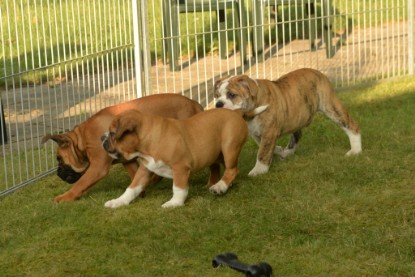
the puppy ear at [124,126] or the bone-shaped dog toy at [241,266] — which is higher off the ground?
the puppy ear at [124,126]

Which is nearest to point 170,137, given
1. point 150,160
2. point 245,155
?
point 150,160

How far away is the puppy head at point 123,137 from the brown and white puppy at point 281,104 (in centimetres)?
101

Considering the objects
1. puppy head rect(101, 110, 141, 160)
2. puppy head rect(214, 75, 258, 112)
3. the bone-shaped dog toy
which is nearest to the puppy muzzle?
puppy head rect(101, 110, 141, 160)

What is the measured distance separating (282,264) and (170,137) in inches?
56.6

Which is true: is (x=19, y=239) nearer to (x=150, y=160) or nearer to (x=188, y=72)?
(x=150, y=160)

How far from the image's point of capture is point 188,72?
10.7 m

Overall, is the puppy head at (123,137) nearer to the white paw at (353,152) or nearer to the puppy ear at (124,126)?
the puppy ear at (124,126)

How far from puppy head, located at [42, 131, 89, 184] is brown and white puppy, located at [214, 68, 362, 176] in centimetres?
107

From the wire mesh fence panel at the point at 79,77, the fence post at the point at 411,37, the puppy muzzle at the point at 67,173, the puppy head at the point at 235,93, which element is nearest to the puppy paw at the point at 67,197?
the puppy muzzle at the point at 67,173

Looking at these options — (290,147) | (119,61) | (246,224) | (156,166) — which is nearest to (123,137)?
(156,166)

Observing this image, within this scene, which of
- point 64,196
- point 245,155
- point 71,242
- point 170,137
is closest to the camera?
point 71,242

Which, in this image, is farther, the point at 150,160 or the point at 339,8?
the point at 339,8

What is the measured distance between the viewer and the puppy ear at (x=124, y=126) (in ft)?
19.2

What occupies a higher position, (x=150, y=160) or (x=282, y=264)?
(x=150, y=160)
